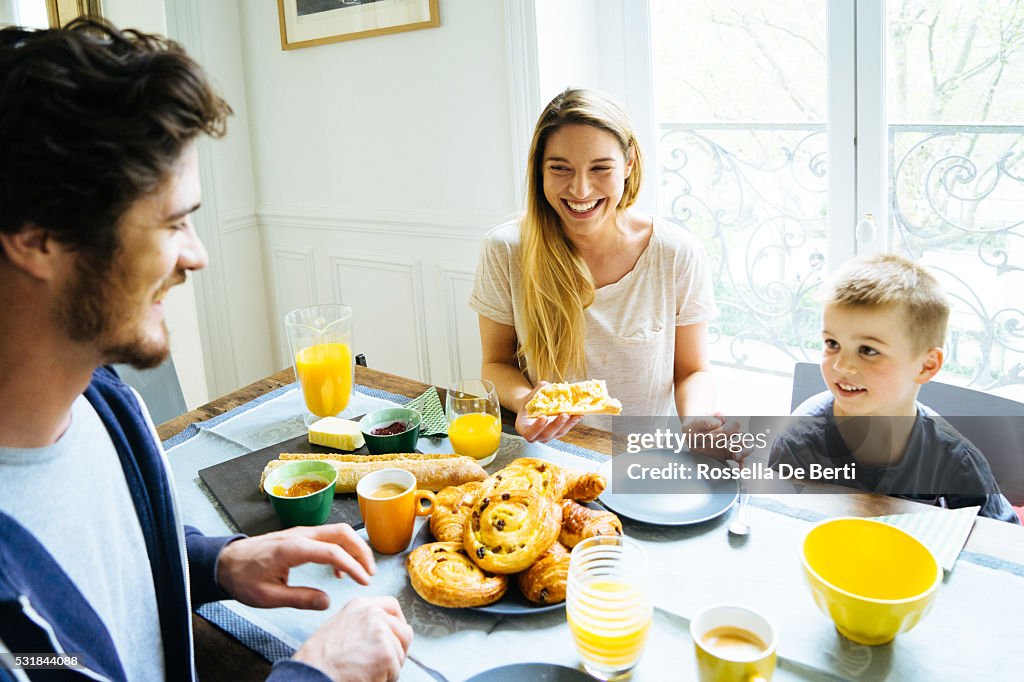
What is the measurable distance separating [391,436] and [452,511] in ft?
1.01

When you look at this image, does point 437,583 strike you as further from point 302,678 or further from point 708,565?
point 708,565

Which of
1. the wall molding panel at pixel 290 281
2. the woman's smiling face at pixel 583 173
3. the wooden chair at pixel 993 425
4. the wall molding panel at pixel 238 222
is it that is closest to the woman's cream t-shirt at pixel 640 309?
the woman's smiling face at pixel 583 173

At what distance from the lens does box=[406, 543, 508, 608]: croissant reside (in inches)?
41.3

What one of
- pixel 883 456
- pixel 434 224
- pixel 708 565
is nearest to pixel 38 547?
pixel 708 565

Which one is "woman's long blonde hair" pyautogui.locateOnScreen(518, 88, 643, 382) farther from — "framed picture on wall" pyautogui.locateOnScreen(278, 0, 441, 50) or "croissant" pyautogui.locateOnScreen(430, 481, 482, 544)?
"framed picture on wall" pyautogui.locateOnScreen(278, 0, 441, 50)

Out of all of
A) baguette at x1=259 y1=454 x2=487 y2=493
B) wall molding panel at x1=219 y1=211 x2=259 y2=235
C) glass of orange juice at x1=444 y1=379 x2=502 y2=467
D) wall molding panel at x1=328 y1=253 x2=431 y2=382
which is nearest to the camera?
baguette at x1=259 y1=454 x2=487 y2=493

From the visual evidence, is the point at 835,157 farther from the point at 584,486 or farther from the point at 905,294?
the point at 584,486

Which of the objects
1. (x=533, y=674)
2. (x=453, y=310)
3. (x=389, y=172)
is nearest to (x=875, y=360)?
(x=533, y=674)

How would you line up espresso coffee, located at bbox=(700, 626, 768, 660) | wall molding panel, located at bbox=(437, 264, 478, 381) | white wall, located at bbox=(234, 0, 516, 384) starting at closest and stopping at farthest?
espresso coffee, located at bbox=(700, 626, 768, 660) < white wall, located at bbox=(234, 0, 516, 384) < wall molding panel, located at bbox=(437, 264, 478, 381)

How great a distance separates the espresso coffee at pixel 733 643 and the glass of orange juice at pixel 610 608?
0.24 feet

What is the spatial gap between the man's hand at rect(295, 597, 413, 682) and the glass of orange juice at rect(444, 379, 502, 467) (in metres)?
0.51

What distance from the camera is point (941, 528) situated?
3.85 ft

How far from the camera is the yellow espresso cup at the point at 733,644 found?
0.85 meters

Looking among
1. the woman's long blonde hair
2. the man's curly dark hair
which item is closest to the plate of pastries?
the man's curly dark hair
